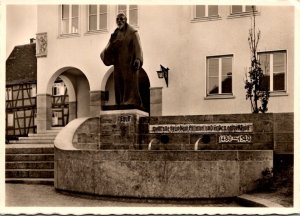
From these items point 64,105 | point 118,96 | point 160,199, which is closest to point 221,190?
point 160,199

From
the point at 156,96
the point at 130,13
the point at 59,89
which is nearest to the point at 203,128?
the point at 156,96

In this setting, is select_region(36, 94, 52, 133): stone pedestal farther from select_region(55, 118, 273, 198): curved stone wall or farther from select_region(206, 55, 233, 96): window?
select_region(55, 118, 273, 198): curved stone wall

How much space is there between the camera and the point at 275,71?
13.1 metres

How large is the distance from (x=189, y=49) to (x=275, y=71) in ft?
8.72

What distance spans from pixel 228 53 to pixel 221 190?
7333mm

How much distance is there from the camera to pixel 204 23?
46.8 ft

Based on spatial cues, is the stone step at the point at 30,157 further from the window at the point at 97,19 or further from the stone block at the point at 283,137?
the window at the point at 97,19

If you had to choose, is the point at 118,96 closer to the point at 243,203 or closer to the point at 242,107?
the point at 243,203

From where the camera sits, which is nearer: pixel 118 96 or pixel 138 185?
pixel 138 185

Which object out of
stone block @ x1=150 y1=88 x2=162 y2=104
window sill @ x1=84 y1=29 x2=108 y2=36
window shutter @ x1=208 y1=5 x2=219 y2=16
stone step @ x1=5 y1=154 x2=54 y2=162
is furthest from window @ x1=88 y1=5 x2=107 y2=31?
stone step @ x1=5 y1=154 x2=54 y2=162

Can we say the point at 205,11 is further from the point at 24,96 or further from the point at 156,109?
the point at 24,96

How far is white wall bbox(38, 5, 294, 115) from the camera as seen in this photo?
537 inches

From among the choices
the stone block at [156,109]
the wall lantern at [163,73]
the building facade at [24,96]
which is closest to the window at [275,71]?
the wall lantern at [163,73]

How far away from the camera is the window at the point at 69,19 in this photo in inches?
619
